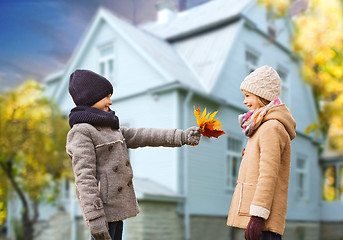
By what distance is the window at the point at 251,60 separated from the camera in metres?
10.1

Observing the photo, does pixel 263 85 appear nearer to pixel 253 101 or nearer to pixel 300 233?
pixel 253 101

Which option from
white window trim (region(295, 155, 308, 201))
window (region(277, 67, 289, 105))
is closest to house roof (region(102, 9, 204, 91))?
window (region(277, 67, 289, 105))

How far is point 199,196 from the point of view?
28.4 feet

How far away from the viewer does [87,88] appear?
2352 millimetres

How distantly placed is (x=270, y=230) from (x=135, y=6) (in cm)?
922

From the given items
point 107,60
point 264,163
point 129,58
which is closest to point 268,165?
point 264,163

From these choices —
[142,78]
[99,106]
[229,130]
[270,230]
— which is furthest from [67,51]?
[270,230]

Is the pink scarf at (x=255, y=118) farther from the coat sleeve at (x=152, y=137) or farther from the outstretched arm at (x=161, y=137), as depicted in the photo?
the coat sleeve at (x=152, y=137)

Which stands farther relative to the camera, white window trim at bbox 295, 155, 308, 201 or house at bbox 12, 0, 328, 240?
white window trim at bbox 295, 155, 308, 201

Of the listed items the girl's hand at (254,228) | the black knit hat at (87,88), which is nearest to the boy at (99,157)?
the black knit hat at (87,88)

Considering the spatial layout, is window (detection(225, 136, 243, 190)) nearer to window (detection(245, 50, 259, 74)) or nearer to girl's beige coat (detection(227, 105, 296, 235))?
window (detection(245, 50, 259, 74))

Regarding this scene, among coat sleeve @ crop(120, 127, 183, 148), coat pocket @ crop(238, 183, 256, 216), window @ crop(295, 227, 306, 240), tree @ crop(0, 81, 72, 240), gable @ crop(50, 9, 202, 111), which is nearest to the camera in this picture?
coat pocket @ crop(238, 183, 256, 216)

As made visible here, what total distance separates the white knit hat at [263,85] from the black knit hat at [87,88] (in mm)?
822

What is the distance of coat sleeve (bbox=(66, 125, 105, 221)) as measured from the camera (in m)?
2.12
